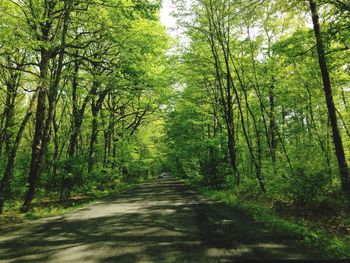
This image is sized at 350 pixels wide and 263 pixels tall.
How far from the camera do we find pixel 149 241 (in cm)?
639

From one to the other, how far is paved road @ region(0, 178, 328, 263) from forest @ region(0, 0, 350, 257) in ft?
4.34

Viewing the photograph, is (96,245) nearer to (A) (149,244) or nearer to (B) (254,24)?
(A) (149,244)

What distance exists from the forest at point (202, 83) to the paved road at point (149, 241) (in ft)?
4.34

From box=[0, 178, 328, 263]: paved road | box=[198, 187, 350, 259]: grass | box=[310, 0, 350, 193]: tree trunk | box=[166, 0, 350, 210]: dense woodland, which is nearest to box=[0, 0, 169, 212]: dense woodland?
box=[166, 0, 350, 210]: dense woodland

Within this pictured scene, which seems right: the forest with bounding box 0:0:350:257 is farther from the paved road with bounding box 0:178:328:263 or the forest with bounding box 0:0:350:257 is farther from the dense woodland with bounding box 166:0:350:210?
the paved road with bounding box 0:178:328:263

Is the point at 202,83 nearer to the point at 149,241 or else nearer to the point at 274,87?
the point at 274,87

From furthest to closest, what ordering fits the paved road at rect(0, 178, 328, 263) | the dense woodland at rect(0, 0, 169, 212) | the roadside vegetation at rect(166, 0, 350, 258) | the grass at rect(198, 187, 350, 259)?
1. the dense woodland at rect(0, 0, 169, 212)
2. the roadside vegetation at rect(166, 0, 350, 258)
3. the grass at rect(198, 187, 350, 259)
4. the paved road at rect(0, 178, 328, 263)

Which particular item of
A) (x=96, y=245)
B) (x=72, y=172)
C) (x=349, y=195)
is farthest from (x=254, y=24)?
(x=96, y=245)

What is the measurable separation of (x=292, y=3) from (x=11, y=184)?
19.5 meters

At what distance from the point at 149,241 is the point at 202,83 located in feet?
58.0

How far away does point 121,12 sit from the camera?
36.9 ft

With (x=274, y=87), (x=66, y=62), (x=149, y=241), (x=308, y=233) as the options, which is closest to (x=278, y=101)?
(x=274, y=87)

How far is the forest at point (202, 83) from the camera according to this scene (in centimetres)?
912

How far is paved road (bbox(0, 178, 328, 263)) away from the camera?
520 centimetres
